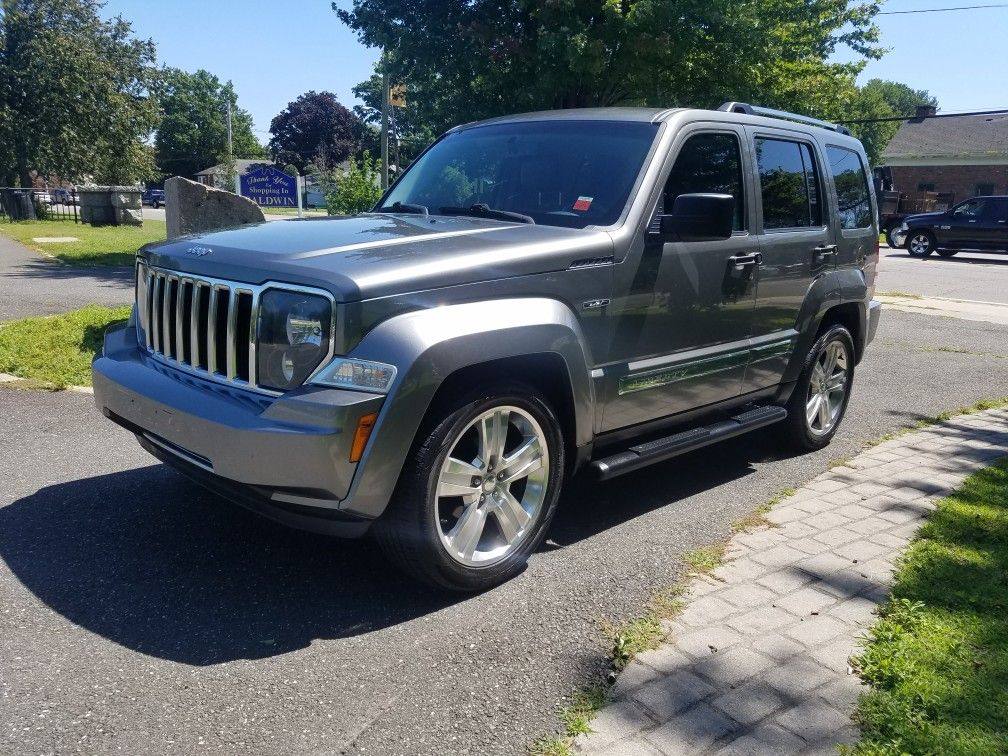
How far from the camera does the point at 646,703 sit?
9.27 ft

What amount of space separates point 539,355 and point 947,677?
187 cm

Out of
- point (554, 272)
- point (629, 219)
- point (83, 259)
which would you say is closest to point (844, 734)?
point (554, 272)

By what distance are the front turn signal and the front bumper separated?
2 centimetres

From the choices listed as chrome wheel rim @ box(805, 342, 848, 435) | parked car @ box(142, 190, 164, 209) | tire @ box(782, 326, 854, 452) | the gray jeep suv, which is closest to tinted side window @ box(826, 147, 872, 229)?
the gray jeep suv

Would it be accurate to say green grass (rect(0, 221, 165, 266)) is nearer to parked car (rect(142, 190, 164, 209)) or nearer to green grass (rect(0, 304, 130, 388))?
green grass (rect(0, 304, 130, 388))

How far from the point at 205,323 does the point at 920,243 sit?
91.4ft

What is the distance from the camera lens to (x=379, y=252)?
346 centimetres

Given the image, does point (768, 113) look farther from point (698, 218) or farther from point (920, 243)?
point (920, 243)

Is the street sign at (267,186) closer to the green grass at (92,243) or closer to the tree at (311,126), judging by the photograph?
the green grass at (92,243)

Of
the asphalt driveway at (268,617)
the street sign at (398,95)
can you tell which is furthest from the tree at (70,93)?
the asphalt driveway at (268,617)

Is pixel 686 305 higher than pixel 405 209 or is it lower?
lower

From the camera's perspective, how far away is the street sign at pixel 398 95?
18.5m

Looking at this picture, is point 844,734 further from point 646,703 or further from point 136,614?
point 136,614

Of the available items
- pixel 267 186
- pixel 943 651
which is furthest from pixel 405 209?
pixel 267 186
